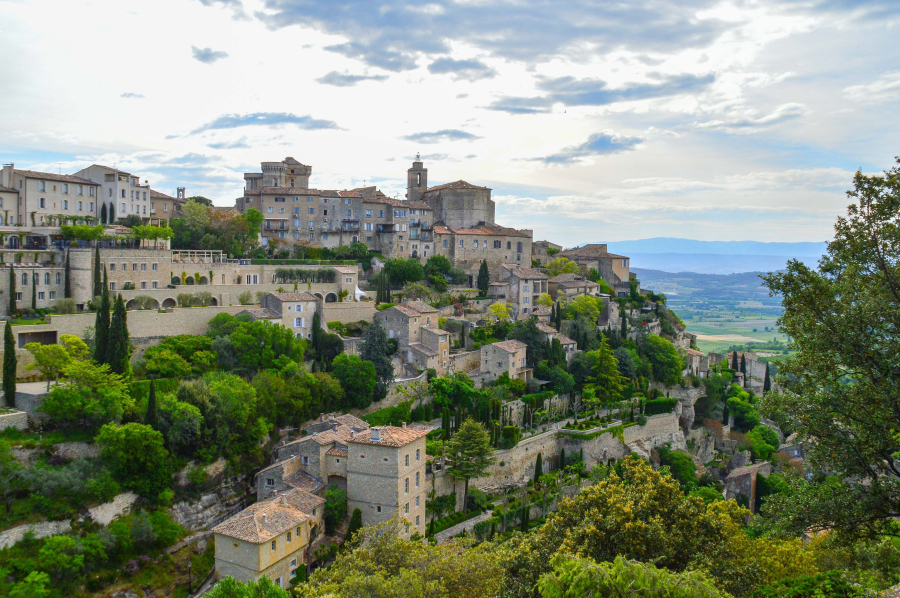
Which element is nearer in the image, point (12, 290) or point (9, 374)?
point (9, 374)

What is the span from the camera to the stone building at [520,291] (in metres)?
64.4

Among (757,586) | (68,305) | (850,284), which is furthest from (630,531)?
(68,305)

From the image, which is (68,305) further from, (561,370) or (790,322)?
(790,322)

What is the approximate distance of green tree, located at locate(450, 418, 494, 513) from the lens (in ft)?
127

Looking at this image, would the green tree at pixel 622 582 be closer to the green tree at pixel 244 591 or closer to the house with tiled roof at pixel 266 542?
the green tree at pixel 244 591

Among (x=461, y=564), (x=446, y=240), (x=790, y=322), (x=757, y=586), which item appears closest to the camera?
(x=790, y=322)

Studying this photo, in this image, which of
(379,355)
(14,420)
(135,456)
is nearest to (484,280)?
(379,355)

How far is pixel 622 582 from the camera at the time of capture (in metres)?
14.4

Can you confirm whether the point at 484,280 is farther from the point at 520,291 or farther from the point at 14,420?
the point at 14,420

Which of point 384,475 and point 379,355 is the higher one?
point 379,355

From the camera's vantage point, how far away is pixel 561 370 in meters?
53.2

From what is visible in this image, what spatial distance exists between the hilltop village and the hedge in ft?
0.76

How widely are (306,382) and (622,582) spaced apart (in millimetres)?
29561

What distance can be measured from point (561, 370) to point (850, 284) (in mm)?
38593
